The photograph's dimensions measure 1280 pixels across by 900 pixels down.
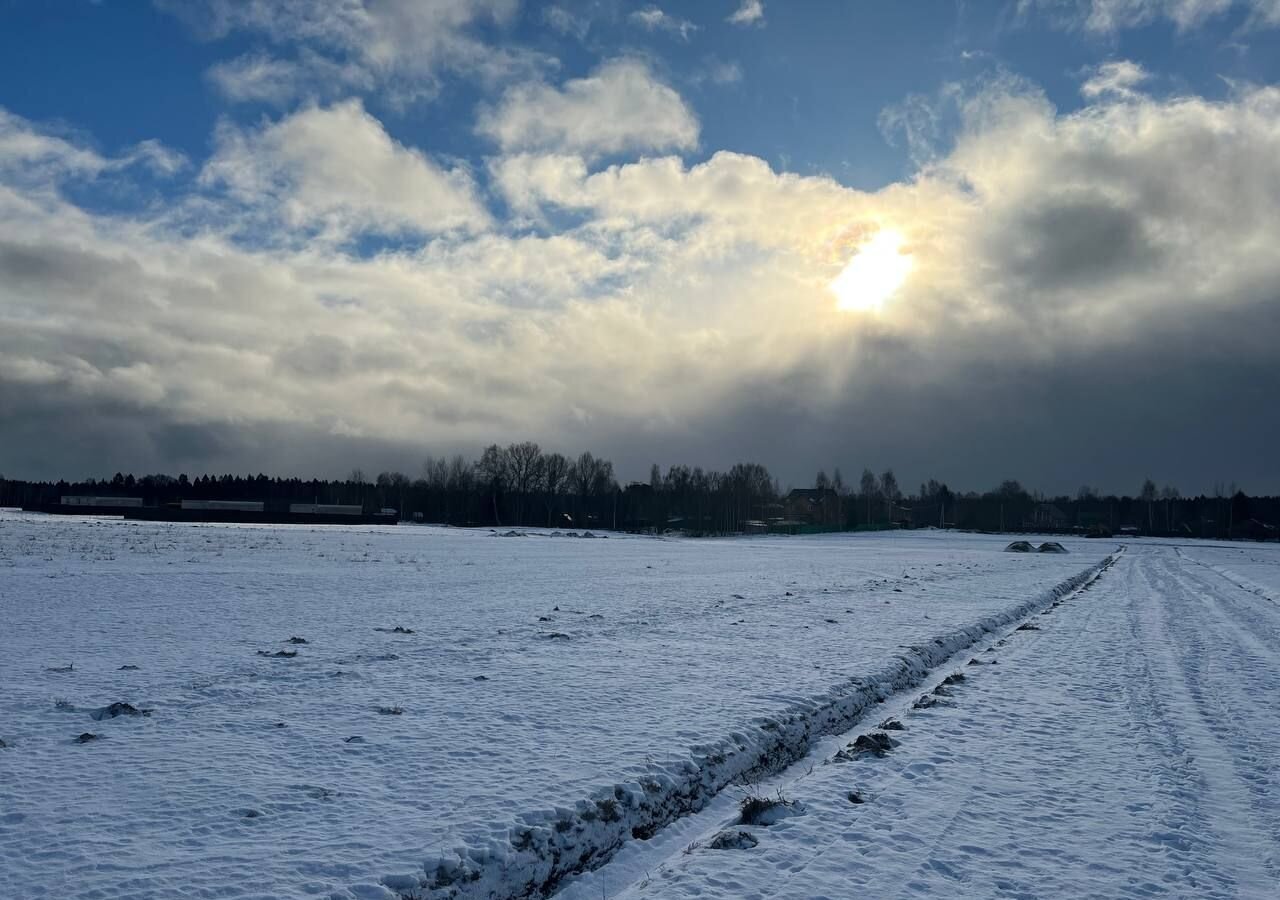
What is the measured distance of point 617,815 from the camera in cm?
699

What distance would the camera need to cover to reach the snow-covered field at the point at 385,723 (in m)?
5.87

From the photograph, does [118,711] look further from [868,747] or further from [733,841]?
[868,747]

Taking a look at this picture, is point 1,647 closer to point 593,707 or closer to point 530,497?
point 593,707

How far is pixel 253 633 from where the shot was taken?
1509 centimetres

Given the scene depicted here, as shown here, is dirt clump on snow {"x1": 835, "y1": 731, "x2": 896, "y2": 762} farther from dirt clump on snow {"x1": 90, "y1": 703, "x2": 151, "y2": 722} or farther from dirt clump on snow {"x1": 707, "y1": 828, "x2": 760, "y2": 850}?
dirt clump on snow {"x1": 90, "y1": 703, "x2": 151, "y2": 722}

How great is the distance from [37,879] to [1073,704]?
38.6 ft

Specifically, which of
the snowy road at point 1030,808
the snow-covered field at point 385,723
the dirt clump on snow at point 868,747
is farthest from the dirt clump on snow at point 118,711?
the dirt clump on snow at point 868,747

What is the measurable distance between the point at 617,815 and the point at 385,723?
11.6 feet

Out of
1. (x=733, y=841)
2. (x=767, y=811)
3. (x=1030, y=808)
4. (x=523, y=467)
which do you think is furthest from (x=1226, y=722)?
(x=523, y=467)

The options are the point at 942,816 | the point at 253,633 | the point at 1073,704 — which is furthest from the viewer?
the point at 253,633

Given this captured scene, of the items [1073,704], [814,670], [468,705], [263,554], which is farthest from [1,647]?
[263,554]

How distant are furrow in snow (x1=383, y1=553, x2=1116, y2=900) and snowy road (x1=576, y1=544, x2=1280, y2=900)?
0.26m

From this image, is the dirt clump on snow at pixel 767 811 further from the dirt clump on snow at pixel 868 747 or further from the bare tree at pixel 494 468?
the bare tree at pixel 494 468

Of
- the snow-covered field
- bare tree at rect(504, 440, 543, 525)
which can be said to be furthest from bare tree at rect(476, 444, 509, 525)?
the snow-covered field
